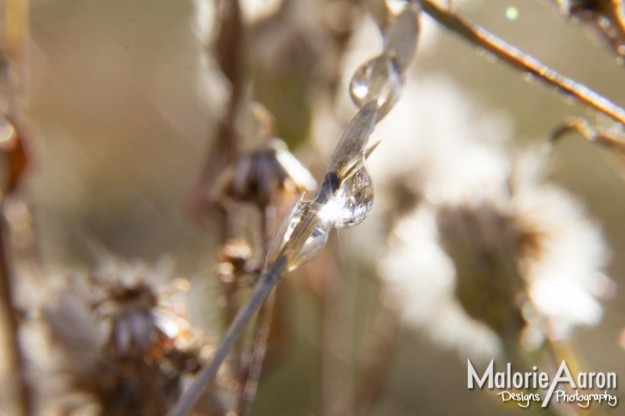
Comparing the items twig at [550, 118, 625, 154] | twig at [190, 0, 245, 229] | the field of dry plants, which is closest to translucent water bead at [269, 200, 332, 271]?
the field of dry plants

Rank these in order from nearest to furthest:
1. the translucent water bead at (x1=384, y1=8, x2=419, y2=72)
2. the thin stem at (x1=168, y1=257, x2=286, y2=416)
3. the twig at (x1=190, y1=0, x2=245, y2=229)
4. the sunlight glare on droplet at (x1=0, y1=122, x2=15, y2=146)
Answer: the thin stem at (x1=168, y1=257, x2=286, y2=416) < the translucent water bead at (x1=384, y1=8, x2=419, y2=72) < the sunlight glare on droplet at (x1=0, y1=122, x2=15, y2=146) < the twig at (x1=190, y1=0, x2=245, y2=229)

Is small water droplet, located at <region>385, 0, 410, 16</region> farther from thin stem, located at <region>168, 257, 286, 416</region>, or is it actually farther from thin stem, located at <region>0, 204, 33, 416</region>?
thin stem, located at <region>0, 204, 33, 416</region>

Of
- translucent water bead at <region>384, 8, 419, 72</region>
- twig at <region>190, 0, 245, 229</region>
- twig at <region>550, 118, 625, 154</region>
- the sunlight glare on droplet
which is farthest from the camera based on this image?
twig at <region>190, 0, 245, 229</region>

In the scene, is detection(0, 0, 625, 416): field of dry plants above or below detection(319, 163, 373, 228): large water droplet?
above

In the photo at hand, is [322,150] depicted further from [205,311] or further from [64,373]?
[64,373]

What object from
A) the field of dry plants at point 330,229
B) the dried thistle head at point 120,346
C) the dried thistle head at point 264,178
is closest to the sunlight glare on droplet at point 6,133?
the field of dry plants at point 330,229

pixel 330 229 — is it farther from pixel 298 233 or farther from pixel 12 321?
pixel 12 321

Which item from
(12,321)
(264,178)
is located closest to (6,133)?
(12,321)

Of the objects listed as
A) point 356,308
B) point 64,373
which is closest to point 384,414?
point 356,308
